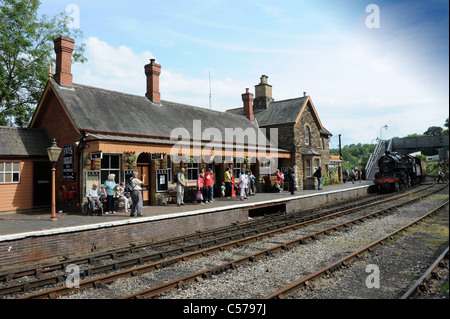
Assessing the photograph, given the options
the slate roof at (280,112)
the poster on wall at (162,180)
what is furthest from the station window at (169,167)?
the slate roof at (280,112)

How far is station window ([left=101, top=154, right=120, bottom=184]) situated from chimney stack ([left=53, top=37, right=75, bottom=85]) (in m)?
4.35

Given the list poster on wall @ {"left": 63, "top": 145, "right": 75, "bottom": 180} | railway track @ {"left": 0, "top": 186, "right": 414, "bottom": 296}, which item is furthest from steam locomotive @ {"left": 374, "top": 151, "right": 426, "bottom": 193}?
poster on wall @ {"left": 63, "top": 145, "right": 75, "bottom": 180}

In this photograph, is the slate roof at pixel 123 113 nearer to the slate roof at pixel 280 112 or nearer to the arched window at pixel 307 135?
the slate roof at pixel 280 112

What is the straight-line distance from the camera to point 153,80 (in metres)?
18.1

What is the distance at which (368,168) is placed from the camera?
1478 inches

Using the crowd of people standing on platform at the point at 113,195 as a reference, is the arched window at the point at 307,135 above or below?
above

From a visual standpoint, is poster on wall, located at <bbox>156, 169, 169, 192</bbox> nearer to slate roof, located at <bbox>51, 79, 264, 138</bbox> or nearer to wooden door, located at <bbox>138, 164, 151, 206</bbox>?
wooden door, located at <bbox>138, 164, 151, 206</bbox>

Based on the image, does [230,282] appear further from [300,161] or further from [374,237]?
[300,161]

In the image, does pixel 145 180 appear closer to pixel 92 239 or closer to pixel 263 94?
pixel 92 239

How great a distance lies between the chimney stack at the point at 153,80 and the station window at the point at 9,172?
7.85 meters

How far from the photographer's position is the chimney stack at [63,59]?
1412cm

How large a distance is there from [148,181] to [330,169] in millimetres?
19286

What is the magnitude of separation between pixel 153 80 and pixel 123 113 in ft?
12.2

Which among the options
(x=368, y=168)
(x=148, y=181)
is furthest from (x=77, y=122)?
(x=368, y=168)
